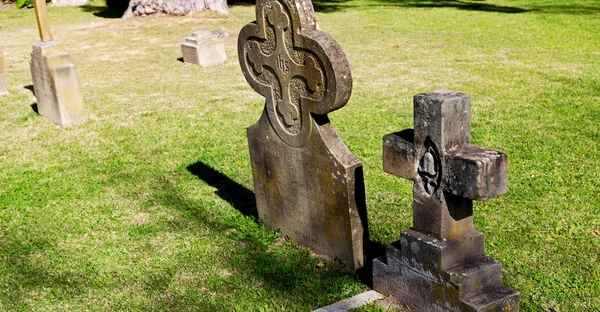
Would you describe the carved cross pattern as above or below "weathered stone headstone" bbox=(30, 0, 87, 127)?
above

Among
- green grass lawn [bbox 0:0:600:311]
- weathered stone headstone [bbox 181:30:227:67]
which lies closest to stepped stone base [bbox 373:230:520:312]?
green grass lawn [bbox 0:0:600:311]

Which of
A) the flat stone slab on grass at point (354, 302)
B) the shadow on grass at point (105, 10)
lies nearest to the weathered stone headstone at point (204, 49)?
the flat stone slab on grass at point (354, 302)

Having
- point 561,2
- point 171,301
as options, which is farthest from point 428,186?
point 561,2

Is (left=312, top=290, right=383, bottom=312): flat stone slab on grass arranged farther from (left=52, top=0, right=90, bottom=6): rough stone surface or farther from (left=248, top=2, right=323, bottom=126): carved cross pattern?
(left=52, top=0, right=90, bottom=6): rough stone surface

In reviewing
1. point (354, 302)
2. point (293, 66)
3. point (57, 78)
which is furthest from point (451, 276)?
point (57, 78)

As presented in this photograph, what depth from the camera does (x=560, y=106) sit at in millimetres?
9086

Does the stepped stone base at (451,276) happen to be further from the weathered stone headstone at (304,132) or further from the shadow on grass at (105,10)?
the shadow on grass at (105,10)

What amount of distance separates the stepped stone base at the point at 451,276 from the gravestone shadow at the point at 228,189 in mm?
2186

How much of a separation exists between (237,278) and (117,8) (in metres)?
22.6

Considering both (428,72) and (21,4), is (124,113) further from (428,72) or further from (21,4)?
(21,4)

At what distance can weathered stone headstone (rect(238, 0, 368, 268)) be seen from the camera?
14.7 ft

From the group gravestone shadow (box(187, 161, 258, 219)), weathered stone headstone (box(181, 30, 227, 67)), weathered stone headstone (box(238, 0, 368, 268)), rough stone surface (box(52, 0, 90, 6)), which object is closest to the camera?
weathered stone headstone (box(238, 0, 368, 268))

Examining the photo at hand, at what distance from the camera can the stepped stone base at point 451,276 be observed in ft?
12.5

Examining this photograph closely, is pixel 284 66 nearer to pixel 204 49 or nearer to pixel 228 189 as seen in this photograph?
pixel 228 189
